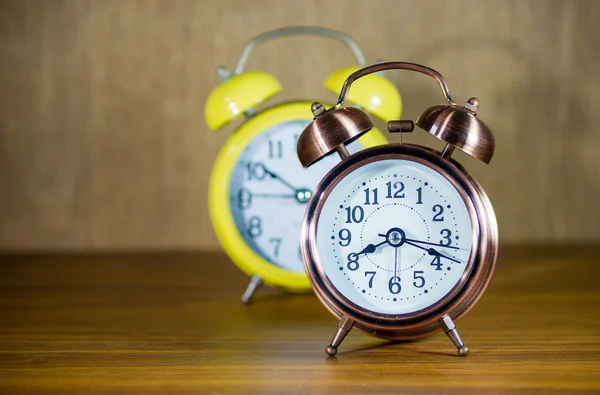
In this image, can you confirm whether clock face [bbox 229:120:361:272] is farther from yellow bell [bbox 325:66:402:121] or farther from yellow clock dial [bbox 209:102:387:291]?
yellow bell [bbox 325:66:402:121]

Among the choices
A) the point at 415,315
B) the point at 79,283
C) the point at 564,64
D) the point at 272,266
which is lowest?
the point at 79,283

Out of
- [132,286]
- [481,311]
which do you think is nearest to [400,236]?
[481,311]

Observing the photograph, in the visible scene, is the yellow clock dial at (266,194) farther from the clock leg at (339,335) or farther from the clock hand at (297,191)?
the clock leg at (339,335)

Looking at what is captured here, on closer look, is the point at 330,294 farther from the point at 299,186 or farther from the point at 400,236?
the point at 299,186

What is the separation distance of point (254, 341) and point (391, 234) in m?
0.21

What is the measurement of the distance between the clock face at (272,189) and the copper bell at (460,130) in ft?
1.23

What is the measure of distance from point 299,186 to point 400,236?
0.35 m

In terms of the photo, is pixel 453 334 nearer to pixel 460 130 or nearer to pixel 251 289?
pixel 460 130

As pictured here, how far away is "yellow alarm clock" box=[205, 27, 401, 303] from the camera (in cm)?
126

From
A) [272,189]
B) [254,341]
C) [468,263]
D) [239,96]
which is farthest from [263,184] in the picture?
[468,263]

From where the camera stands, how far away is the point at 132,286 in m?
1.42

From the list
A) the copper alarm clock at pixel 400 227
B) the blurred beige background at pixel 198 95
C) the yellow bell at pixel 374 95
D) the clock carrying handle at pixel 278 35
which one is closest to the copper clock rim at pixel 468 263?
the copper alarm clock at pixel 400 227

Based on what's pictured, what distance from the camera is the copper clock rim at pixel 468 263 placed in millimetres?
935

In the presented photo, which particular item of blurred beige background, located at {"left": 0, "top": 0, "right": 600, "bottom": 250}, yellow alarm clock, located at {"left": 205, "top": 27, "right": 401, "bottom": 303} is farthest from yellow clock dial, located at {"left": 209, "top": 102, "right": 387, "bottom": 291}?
blurred beige background, located at {"left": 0, "top": 0, "right": 600, "bottom": 250}
